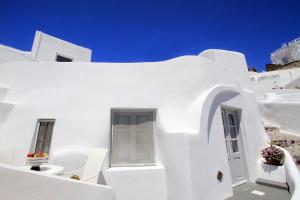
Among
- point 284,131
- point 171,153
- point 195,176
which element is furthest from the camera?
point 284,131

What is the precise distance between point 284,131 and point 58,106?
1367cm

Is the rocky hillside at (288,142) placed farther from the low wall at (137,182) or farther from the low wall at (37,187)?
the low wall at (37,187)

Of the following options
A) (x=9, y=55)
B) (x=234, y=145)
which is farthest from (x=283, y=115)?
(x=9, y=55)

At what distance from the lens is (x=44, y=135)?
532 centimetres

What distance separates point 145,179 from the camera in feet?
16.2

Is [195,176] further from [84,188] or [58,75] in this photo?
[58,75]

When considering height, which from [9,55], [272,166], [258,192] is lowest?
[258,192]

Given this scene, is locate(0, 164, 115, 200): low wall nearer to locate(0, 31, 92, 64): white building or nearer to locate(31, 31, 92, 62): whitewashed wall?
locate(0, 31, 92, 64): white building

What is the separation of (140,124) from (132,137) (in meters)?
0.50

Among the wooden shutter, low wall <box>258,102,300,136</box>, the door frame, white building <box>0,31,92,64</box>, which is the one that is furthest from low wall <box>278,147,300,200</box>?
white building <box>0,31,92,64</box>

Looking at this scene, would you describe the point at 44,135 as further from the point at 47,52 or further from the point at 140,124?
the point at 47,52

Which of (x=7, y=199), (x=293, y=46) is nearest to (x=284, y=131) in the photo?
(x=7, y=199)

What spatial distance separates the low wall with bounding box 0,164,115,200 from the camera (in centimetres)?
240

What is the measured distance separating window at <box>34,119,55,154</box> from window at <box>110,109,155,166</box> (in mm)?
1986
